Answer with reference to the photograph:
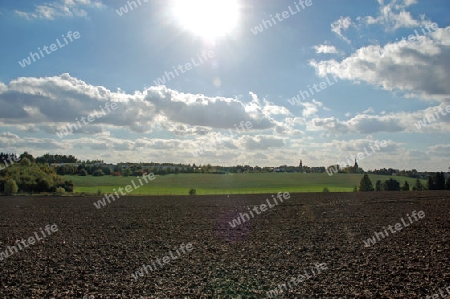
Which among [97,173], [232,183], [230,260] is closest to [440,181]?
[232,183]

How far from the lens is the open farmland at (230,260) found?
1065 cm

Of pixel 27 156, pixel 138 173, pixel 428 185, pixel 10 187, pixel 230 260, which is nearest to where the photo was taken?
pixel 230 260

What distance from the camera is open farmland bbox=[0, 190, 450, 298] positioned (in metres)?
10.6

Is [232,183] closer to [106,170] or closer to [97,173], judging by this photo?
[97,173]

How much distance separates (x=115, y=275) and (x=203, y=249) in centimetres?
484

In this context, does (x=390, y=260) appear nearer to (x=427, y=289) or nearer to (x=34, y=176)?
(x=427, y=289)

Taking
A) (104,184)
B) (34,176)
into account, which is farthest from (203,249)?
(104,184)

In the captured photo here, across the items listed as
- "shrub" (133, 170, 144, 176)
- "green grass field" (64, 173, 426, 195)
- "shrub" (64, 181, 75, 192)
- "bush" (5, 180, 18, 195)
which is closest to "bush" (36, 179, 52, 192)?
"shrub" (64, 181, 75, 192)

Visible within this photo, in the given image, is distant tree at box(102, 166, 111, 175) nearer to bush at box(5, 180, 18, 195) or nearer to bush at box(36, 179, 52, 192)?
bush at box(36, 179, 52, 192)

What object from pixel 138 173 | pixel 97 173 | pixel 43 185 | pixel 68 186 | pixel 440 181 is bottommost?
pixel 440 181

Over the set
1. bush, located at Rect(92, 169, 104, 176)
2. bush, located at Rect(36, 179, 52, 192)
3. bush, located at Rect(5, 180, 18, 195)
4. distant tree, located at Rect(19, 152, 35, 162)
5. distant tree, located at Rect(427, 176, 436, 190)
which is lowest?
distant tree, located at Rect(427, 176, 436, 190)

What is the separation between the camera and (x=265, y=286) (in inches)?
429

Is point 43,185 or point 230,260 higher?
point 43,185

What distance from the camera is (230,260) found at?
1432 cm
